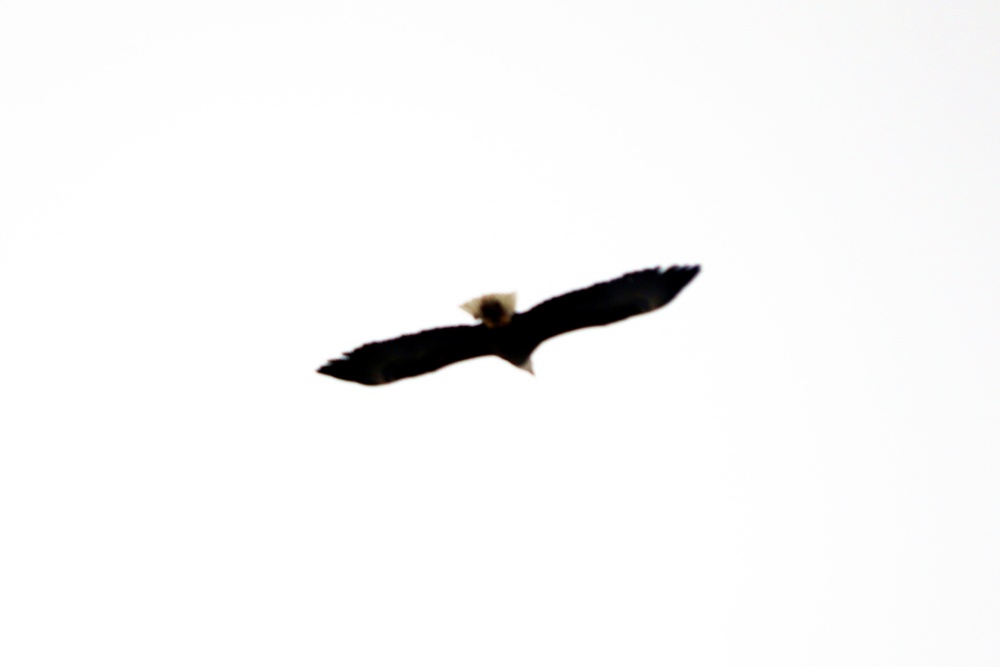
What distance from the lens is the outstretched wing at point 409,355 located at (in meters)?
8.58

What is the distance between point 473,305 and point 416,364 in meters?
0.77

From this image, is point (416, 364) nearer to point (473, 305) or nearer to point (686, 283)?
point (473, 305)

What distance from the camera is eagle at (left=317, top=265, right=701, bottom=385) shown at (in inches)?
317

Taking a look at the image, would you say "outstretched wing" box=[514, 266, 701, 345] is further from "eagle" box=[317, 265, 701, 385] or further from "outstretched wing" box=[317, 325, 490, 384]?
"outstretched wing" box=[317, 325, 490, 384]

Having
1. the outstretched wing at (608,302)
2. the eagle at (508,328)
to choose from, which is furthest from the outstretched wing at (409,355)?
the outstretched wing at (608,302)

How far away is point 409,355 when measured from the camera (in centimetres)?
873

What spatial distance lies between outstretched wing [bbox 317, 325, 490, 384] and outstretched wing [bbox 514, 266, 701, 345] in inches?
20.0

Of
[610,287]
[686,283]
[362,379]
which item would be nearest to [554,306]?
[610,287]

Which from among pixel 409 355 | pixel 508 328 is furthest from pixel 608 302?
pixel 409 355

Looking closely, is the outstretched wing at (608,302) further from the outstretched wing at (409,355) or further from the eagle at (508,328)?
the outstretched wing at (409,355)

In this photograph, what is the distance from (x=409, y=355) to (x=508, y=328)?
0.89 metres

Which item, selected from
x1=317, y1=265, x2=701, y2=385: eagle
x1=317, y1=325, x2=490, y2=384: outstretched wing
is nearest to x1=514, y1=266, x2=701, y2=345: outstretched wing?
x1=317, y1=265, x2=701, y2=385: eagle

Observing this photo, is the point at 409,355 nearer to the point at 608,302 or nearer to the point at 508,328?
the point at 508,328

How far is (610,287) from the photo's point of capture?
8062mm
